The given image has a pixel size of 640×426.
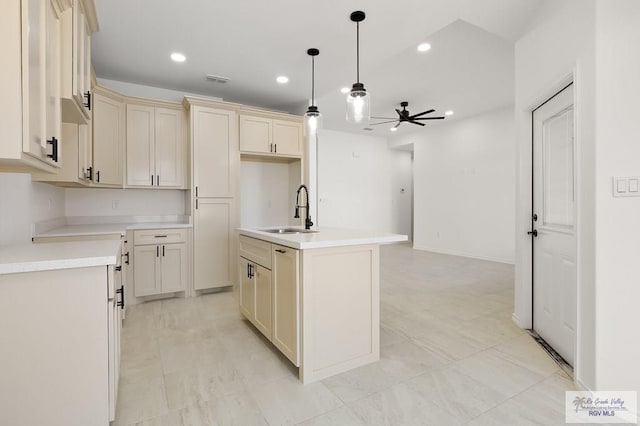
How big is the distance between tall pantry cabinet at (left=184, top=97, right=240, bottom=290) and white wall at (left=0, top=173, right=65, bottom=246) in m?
1.46

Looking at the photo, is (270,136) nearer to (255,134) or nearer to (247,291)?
(255,134)

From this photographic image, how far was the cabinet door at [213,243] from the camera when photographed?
392 centimetres

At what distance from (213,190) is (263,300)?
2.06 meters

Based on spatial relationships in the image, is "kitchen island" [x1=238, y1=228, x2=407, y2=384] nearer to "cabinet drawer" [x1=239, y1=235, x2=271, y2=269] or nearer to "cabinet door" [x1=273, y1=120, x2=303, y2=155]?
"cabinet drawer" [x1=239, y1=235, x2=271, y2=269]

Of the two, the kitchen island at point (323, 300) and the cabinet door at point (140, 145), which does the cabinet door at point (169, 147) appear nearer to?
the cabinet door at point (140, 145)

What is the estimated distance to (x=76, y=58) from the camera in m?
1.94

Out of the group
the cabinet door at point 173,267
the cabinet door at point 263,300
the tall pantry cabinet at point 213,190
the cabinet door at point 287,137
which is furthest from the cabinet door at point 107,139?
the cabinet door at point 263,300

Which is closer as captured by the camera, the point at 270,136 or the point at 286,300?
the point at 286,300

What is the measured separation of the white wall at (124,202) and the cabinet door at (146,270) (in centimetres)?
72

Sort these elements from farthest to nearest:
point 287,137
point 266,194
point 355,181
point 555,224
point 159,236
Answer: point 355,181, point 266,194, point 287,137, point 159,236, point 555,224

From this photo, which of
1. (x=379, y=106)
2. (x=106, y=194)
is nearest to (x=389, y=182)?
(x=379, y=106)

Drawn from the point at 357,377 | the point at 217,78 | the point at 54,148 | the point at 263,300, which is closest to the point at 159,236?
the point at 263,300

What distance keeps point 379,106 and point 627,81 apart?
165 inches

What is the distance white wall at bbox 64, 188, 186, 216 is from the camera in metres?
3.73
